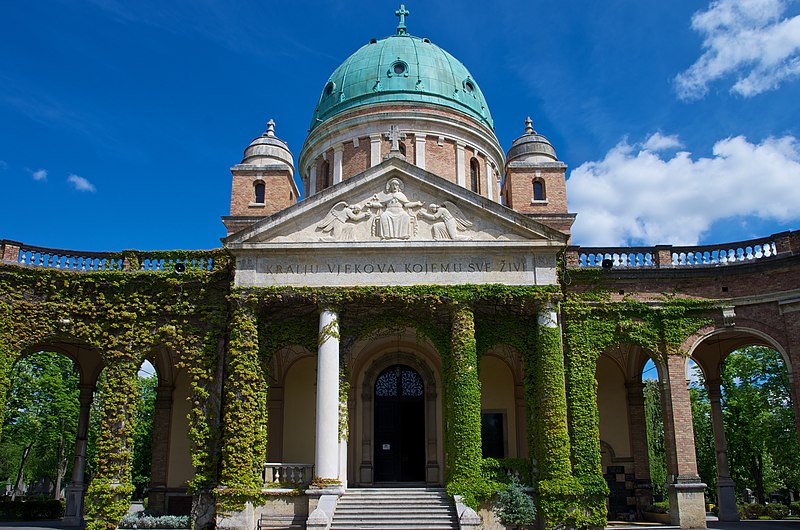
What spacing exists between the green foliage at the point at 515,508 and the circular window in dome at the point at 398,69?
2117 cm

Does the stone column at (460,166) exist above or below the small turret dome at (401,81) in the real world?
below

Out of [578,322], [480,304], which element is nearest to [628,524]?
[578,322]

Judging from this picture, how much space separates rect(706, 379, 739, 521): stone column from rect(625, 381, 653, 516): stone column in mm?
2542

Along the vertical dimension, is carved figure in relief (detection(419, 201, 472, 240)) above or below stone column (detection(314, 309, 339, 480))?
above

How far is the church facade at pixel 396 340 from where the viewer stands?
2209 centimetres

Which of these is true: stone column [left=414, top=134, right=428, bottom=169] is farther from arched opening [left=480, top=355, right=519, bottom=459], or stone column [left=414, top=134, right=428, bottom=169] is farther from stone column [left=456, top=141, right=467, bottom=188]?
arched opening [left=480, top=355, right=519, bottom=459]

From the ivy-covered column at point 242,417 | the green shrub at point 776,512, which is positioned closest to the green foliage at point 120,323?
the ivy-covered column at point 242,417

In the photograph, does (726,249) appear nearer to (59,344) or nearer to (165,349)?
(165,349)

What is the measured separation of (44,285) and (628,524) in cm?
2188

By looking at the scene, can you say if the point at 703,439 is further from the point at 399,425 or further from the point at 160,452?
the point at 160,452

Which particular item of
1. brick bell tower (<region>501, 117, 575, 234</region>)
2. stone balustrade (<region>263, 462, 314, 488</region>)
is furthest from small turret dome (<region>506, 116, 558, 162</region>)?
stone balustrade (<region>263, 462, 314, 488</region>)

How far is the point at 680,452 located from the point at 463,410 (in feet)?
24.8

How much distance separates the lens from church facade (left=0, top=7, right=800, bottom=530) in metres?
22.1

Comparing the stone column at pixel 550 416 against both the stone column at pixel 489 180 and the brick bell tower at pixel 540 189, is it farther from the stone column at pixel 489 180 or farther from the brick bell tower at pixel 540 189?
the stone column at pixel 489 180
